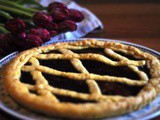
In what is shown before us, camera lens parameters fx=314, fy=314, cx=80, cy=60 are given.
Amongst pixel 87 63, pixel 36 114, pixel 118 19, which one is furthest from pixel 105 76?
pixel 118 19

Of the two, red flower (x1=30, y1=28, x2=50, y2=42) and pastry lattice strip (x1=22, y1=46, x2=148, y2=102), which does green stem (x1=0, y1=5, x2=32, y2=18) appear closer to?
red flower (x1=30, y1=28, x2=50, y2=42)

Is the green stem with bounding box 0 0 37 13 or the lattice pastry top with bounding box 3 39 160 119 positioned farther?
the green stem with bounding box 0 0 37 13

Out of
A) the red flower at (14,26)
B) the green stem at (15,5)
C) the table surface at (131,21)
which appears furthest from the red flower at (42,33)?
the table surface at (131,21)

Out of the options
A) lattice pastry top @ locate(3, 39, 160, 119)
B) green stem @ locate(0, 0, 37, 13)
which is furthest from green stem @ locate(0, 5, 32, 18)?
lattice pastry top @ locate(3, 39, 160, 119)

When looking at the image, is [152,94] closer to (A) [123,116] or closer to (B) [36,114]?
(A) [123,116]

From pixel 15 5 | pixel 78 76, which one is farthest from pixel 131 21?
pixel 78 76
